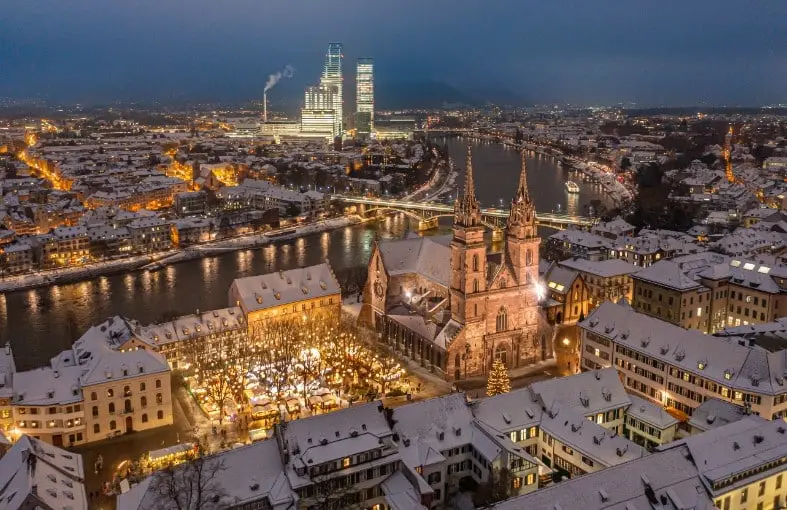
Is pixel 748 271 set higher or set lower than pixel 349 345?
higher

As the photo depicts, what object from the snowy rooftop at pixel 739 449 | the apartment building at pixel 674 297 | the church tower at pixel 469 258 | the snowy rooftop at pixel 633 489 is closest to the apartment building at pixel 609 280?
the apartment building at pixel 674 297

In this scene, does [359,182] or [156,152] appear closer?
[359,182]

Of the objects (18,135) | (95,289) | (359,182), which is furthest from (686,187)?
(18,135)

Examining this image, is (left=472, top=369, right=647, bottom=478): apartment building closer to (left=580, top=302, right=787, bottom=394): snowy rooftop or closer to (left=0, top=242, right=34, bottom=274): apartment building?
(left=580, top=302, right=787, bottom=394): snowy rooftop

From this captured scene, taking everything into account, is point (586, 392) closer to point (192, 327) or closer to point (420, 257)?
point (420, 257)

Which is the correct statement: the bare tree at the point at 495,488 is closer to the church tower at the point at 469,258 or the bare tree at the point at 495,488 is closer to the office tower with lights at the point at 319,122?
the church tower at the point at 469,258

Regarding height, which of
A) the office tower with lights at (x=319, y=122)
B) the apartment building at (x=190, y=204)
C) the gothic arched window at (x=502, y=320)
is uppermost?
the office tower with lights at (x=319, y=122)

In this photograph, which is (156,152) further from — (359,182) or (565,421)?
(565,421)
